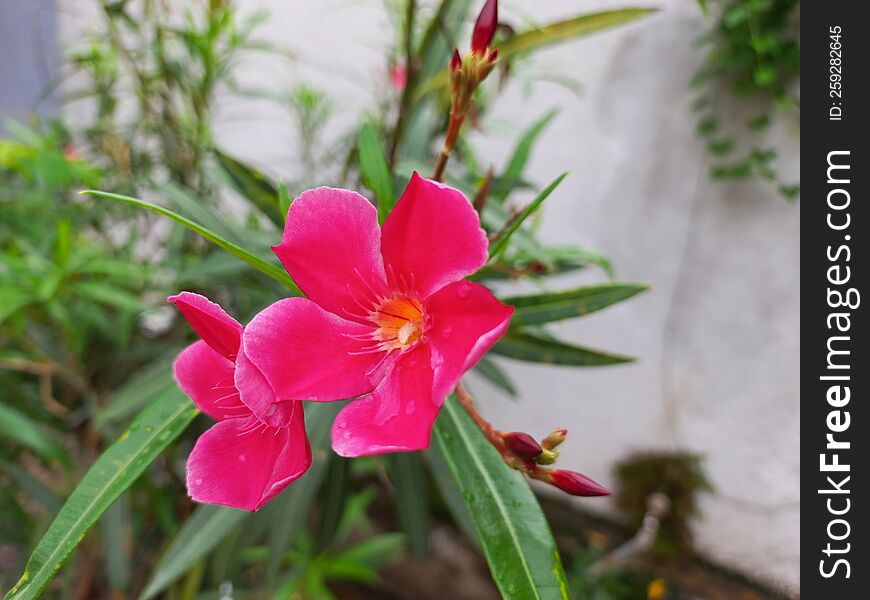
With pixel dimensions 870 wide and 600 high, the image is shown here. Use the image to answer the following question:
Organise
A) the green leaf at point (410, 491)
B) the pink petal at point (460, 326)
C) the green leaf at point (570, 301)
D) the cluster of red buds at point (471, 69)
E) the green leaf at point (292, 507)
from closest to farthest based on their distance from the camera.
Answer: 1. the pink petal at point (460, 326)
2. the cluster of red buds at point (471, 69)
3. the green leaf at point (570, 301)
4. the green leaf at point (292, 507)
5. the green leaf at point (410, 491)

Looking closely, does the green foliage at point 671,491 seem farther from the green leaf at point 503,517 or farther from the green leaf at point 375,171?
the green leaf at point 375,171

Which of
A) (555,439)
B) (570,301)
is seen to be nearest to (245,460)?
(555,439)

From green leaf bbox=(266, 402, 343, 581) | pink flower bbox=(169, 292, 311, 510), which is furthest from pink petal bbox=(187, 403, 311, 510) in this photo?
green leaf bbox=(266, 402, 343, 581)

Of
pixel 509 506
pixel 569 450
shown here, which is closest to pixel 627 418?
pixel 569 450

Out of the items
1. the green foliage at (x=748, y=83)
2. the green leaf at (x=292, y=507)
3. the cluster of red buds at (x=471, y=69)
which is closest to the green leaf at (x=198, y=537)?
the green leaf at (x=292, y=507)

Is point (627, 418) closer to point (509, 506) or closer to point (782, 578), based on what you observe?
point (782, 578)
